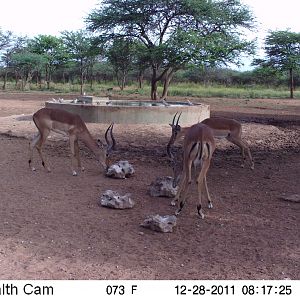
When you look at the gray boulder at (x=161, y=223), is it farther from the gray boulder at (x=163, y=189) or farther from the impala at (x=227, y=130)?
the impala at (x=227, y=130)

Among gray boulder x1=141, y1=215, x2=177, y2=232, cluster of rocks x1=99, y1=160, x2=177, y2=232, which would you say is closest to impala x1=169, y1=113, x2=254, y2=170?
cluster of rocks x1=99, y1=160, x2=177, y2=232

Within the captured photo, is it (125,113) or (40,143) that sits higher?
(125,113)

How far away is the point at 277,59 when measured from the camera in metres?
38.1

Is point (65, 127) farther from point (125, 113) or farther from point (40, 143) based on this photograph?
point (125, 113)

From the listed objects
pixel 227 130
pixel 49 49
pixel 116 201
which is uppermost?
pixel 49 49

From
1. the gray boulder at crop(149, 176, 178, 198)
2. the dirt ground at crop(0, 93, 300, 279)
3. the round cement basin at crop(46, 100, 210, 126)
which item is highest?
the round cement basin at crop(46, 100, 210, 126)

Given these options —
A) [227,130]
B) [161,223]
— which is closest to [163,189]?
[161,223]

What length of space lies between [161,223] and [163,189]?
4.71 feet

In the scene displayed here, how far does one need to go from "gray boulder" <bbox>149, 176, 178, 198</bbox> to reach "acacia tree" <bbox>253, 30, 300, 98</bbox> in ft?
106

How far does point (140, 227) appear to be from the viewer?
16.5 ft

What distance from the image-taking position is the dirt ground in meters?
3.93

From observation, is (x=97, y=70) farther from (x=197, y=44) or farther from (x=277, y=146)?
(x=277, y=146)

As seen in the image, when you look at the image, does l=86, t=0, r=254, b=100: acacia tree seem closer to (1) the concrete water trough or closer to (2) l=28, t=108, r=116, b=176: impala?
(1) the concrete water trough

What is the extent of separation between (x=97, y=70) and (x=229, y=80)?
15.5m
